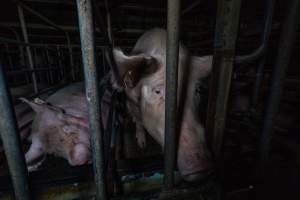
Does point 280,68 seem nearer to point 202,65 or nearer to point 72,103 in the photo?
point 202,65

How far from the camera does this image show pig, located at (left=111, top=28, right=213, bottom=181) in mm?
726

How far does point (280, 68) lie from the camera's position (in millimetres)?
734

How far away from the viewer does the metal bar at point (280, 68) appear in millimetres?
670

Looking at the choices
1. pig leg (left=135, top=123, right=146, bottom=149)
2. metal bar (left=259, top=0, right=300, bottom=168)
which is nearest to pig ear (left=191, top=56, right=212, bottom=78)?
metal bar (left=259, top=0, right=300, bottom=168)

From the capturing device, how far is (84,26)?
434mm

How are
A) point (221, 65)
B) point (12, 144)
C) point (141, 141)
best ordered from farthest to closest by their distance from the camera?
point (141, 141) → point (221, 65) → point (12, 144)

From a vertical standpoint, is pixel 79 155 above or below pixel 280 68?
below

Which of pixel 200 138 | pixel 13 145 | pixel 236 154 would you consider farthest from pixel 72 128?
pixel 236 154

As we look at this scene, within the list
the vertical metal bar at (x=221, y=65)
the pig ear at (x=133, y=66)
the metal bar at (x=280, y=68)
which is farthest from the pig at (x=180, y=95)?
the metal bar at (x=280, y=68)

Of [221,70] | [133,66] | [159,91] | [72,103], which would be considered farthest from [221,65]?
[72,103]

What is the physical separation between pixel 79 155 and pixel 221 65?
1038 mm

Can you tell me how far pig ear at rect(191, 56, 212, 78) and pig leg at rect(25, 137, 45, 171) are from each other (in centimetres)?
127

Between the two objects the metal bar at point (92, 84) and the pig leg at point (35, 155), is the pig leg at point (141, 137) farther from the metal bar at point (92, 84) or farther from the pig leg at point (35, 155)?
the metal bar at point (92, 84)

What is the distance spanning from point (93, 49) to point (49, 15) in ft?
12.0
